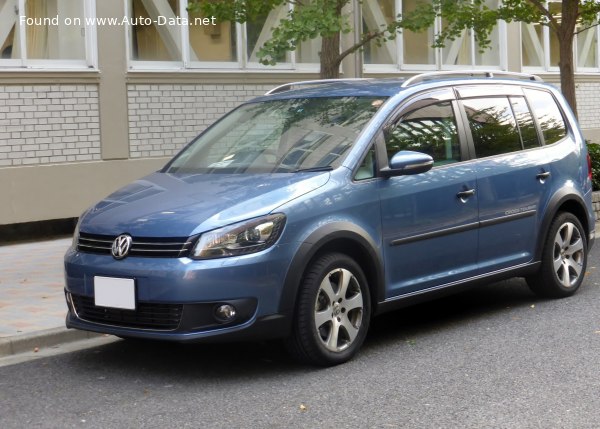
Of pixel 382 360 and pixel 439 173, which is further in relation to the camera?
pixel 439 173

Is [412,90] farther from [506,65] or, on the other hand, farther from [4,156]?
[506,65]

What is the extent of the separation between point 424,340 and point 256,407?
196cm

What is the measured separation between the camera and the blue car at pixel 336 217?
20.6 feet

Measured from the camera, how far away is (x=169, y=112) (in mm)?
15117

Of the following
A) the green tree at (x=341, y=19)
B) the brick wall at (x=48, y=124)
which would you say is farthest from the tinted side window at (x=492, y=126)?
the brick wall at (x=48, y=124)

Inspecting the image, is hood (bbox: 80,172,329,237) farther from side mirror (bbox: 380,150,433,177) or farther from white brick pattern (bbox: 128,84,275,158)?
white brick pattern (bbox: 128,84,275,158)

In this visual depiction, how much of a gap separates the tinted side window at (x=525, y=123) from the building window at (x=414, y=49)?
919 centimetres

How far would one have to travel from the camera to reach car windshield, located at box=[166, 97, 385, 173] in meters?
7.09

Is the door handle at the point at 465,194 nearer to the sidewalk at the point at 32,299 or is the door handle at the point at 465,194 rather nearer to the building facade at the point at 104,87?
the sidewalk at the point at 32,299

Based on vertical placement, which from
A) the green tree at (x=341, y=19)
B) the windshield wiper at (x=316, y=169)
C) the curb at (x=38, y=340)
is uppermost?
the green tree at (x=341, y=19)

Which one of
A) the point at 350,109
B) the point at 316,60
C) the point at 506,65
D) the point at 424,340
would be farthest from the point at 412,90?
the point at 506,65

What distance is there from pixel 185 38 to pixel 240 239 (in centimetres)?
959

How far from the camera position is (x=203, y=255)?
6215 mm

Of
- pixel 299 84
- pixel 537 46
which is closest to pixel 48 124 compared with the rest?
pixel 299 84
